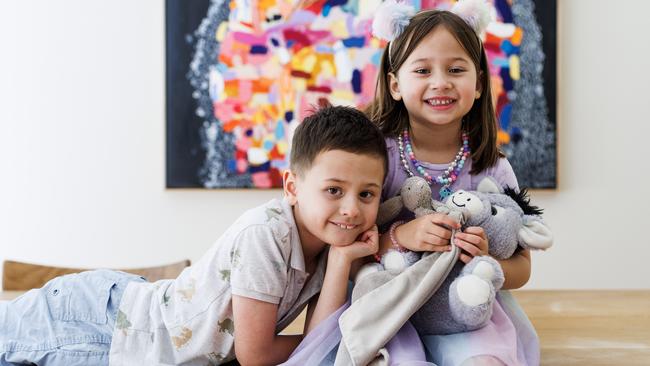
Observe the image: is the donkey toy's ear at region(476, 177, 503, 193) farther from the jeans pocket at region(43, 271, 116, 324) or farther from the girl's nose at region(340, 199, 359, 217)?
the jeans pocket at region(43, 271, 116, 324)

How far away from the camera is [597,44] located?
2834mm

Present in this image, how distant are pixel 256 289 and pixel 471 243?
1.21 feet

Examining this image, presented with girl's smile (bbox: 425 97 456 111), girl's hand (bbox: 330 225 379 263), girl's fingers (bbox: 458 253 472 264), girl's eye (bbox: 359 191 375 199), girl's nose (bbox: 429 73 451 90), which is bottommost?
girl's fingers (bbox: 458 253 472 264)

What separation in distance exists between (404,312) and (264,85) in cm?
184

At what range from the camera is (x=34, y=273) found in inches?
73.1

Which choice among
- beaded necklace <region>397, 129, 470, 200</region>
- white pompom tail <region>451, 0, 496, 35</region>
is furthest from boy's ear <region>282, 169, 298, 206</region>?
white pompom tail <region>451, 0, 496, 35</region>

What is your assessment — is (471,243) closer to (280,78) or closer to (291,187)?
(291,187)

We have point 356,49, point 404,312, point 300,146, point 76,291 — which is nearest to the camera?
point 404,312

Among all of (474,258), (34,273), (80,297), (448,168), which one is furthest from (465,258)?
(34,273)

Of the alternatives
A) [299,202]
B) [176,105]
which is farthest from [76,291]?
[176,105]

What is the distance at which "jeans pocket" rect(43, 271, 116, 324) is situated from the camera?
4.13 feet

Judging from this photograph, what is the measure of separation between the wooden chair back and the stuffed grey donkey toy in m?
0.84

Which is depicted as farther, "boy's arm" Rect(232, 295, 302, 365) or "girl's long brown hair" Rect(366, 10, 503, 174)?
"girl's long brown hair" Rect(366, 10, 503, 174)

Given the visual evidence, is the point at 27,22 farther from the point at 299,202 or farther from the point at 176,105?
the point at 299,202
